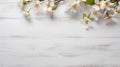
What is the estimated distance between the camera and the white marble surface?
142 centimetres

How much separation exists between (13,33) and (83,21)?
1.51 feet

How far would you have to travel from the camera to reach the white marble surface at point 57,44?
1.42 m

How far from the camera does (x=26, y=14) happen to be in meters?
1.67

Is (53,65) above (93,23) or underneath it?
underneath

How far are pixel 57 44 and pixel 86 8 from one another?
30cm

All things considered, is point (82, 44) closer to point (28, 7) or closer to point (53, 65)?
point (53, 65)

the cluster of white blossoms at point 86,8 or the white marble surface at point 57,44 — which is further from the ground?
the cluster of white blossoms at point 86,8

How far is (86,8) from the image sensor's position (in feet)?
5.21

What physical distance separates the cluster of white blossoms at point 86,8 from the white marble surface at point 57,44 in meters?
0.05

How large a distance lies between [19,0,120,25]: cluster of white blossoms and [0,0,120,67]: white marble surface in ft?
0.16

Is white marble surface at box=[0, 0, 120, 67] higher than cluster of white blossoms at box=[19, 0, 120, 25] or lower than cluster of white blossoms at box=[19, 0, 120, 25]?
lower

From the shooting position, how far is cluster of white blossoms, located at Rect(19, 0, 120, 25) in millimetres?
1510

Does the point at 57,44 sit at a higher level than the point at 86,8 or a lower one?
lower

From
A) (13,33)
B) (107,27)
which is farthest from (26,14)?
(107,27)
